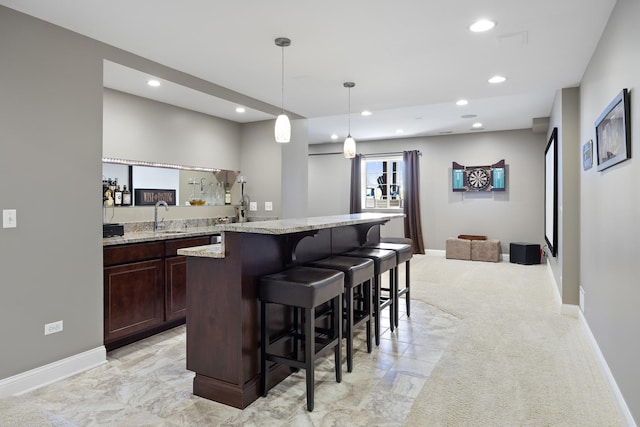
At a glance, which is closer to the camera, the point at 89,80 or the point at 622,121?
the point at 622,121

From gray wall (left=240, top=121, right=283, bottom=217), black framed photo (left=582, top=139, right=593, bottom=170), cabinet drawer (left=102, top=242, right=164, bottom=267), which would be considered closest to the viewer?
cabinet drawer (left=102, top=242, right=164, bottom=267)

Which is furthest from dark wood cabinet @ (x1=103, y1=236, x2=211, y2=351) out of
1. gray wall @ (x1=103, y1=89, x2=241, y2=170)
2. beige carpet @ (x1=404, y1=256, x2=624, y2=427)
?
beige carpet @ (x1=404, y1=256, x2=624, y2=427)

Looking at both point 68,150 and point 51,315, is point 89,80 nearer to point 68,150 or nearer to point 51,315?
point 68,150

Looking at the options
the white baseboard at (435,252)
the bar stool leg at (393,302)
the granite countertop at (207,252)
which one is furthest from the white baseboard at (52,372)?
the white baseboard at (435,252)

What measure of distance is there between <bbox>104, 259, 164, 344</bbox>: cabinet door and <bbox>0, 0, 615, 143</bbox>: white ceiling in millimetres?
1717

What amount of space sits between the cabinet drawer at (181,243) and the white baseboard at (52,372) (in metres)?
0.99

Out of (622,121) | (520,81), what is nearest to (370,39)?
(622,121)

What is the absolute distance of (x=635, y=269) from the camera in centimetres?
206

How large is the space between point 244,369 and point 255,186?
10.9 ft

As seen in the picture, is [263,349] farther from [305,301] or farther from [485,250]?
[485,250]

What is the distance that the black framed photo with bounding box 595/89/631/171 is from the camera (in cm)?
216

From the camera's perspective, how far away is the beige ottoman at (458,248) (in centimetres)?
794

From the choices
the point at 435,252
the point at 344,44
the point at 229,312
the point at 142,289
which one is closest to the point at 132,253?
the point at 142,289

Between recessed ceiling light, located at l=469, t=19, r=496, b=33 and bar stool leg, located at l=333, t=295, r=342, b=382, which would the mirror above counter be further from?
recessed ceiling light, located at l=469, t=19, r=496, b=33
